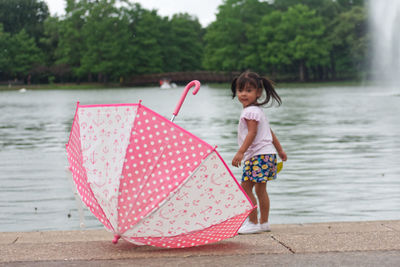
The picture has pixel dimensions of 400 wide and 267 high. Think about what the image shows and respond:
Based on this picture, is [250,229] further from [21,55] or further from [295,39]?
[21,55]

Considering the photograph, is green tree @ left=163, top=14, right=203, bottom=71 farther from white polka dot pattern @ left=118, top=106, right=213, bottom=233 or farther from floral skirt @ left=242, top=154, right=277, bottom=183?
white polka dot pattern @ left=118, top=106, right=213, bottom=233

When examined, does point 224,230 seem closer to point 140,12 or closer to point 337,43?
point 337,43

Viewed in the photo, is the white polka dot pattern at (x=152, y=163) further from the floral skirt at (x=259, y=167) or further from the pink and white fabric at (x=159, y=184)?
the floral skirt at (x=259, y=167)

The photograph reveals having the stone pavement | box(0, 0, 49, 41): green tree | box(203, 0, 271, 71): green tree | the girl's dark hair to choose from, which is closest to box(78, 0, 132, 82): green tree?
box(0, 0, 49, 41): green tree

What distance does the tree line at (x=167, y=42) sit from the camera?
87625 millimetres

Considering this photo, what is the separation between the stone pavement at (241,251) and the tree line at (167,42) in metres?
81.1

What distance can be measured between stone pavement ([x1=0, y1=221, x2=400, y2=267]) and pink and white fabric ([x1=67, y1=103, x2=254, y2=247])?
154 mm

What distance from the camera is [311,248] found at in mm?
4516

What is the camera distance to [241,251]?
14.9 feet

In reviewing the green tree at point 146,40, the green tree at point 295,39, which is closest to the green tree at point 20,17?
the green tree at point 146,40

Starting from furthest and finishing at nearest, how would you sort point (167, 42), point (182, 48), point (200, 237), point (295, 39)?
point (182, 48)
point (167, 42)
point (295, 39)
point (200, 237)

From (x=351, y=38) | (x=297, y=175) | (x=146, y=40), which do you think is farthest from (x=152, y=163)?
(x=146, y=40)

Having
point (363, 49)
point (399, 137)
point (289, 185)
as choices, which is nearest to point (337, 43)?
point (363, 49)

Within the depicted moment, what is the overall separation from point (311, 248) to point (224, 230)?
561 millimetres
